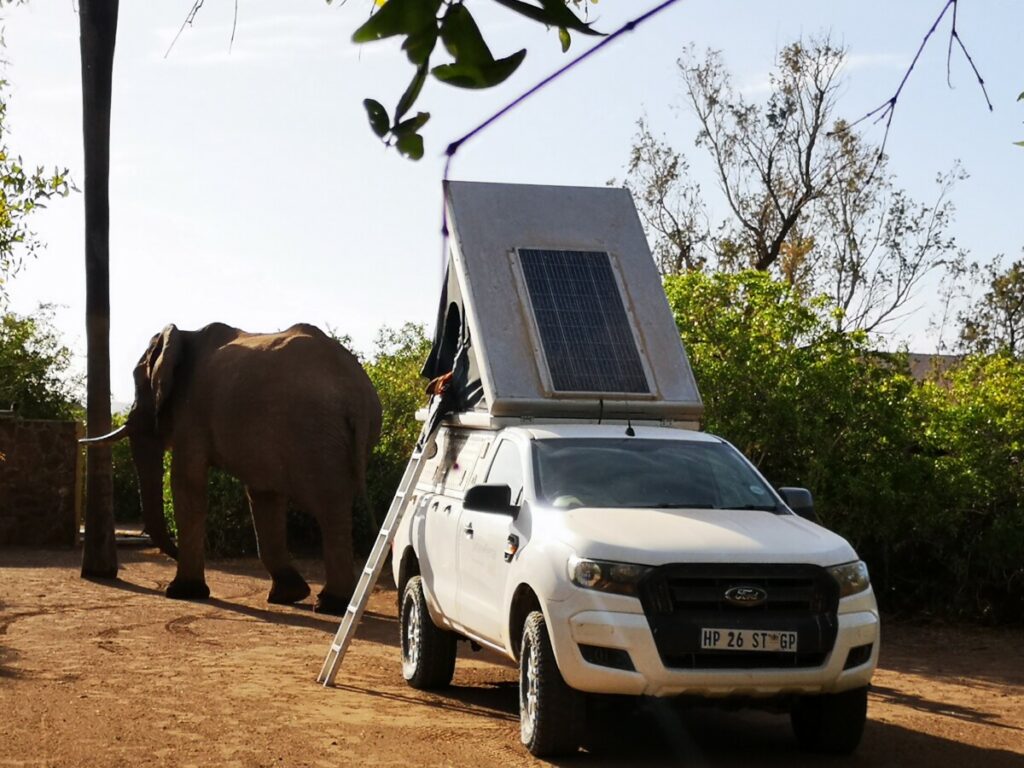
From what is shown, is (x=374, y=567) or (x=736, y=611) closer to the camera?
(x=736, y=611)

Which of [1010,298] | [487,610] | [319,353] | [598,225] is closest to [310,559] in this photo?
[319,353]

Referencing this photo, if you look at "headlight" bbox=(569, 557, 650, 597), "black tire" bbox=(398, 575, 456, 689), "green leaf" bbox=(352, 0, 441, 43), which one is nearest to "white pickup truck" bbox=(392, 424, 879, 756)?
"headlight" bbox=(569, 557, 650, 597)

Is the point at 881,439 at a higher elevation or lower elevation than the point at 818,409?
lower

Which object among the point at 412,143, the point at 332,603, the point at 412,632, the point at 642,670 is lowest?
the point at 642,670

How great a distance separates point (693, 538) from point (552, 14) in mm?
5966

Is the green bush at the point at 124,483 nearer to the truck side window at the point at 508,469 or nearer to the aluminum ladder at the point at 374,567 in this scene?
the aluminum ladder at the point at 374,567

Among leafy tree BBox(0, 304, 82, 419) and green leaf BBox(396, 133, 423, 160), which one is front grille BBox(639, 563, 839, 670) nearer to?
green leaf BBox(396, 133, 423, 160)

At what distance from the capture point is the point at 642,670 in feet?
25.8

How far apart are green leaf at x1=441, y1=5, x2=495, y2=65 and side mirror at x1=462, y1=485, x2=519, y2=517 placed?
21.6 ft

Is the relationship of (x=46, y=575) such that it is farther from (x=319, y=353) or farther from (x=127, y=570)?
(x=319, y=353)

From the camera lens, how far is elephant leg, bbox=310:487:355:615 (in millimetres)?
15312

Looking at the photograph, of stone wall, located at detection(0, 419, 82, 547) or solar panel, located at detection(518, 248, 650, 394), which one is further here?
stone wall, located at detection(0, 419, 82, 547)

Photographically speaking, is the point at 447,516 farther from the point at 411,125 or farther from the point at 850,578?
the point at 411,125

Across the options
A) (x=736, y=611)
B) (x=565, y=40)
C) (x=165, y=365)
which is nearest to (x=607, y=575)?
(x=736, y=611)
